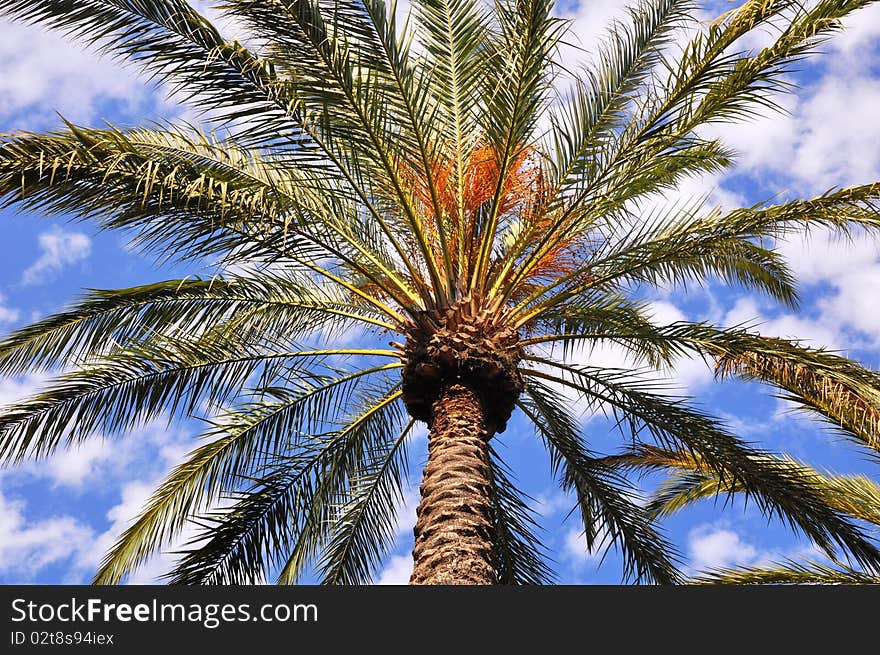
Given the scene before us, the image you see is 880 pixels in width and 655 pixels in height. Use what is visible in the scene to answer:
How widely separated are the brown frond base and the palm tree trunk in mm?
133

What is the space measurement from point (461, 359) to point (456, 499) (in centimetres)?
125

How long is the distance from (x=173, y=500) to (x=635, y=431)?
4.28 metres

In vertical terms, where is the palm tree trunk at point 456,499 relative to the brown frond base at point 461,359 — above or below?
below

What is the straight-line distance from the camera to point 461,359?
773cm

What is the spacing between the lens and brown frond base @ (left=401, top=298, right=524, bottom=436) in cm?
777

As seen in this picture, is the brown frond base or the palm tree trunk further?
the brown frond base

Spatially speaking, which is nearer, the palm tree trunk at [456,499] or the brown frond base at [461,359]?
the palm tree trunk at [456,499]

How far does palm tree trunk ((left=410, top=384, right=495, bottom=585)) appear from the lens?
260 inches

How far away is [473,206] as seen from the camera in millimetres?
8945

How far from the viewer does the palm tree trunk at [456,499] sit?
6.60 meters

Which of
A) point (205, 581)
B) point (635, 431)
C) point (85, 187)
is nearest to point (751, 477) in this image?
point (635, 431)

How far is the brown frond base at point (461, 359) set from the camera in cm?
777

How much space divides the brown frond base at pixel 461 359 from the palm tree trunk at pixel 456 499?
133 mm

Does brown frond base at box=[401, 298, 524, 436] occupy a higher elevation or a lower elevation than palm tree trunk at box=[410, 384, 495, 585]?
higher
